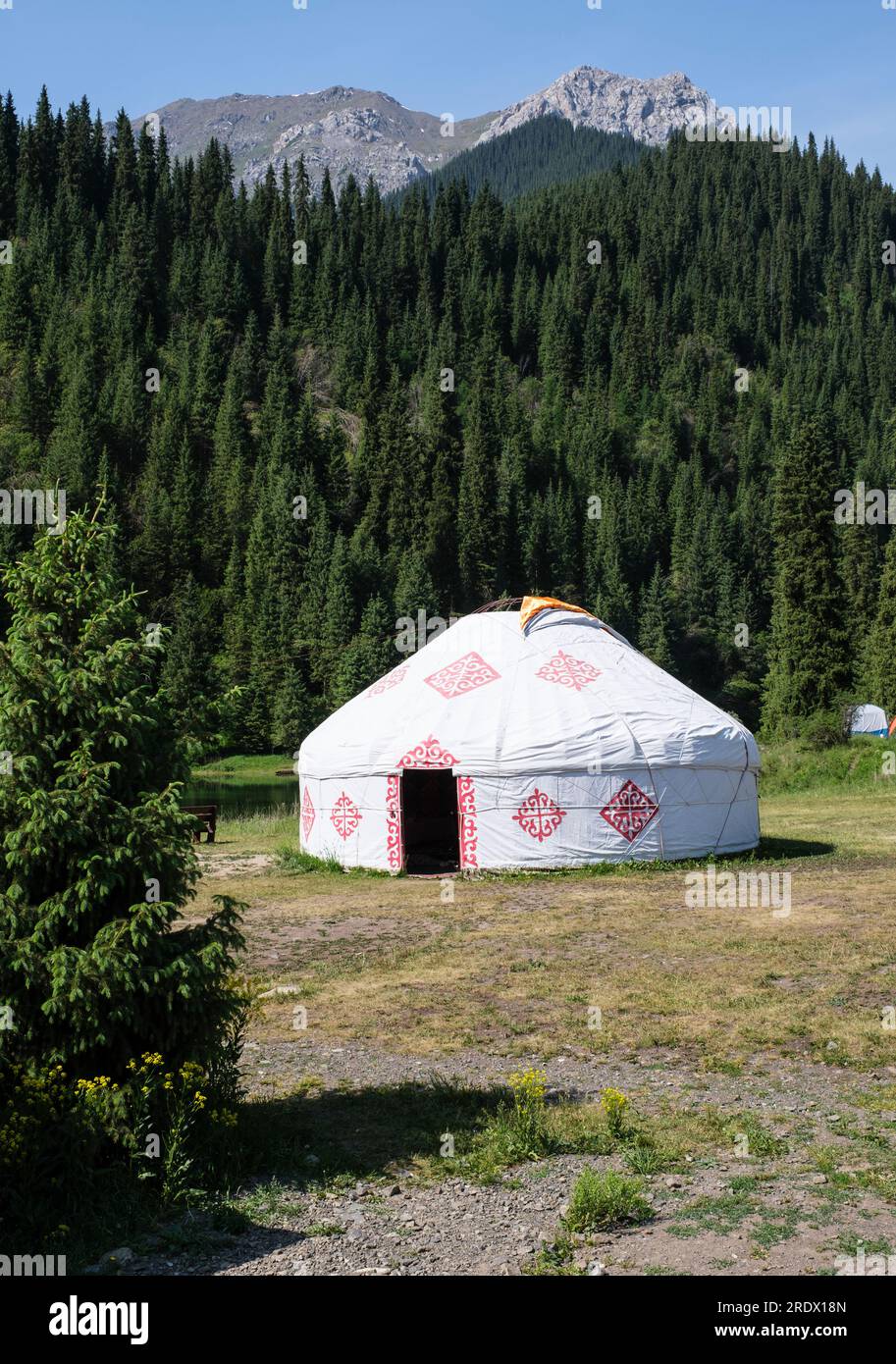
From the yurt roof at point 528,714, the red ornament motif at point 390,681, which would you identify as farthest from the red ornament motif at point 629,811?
the red ornament motif at point 390,681

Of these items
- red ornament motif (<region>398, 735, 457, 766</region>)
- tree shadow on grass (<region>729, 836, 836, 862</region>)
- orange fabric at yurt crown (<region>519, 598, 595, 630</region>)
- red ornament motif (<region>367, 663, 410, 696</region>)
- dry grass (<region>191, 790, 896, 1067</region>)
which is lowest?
tree shadow on grass (<region>729, 836, 836, 862</region>)

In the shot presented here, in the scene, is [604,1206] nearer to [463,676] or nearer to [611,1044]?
[611,1044]

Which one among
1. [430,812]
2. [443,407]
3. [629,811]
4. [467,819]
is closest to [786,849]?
[629,811]

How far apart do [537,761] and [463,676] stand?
113 inches

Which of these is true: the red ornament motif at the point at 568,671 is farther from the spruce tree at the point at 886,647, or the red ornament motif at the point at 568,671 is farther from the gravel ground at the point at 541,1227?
the spruce tree at the point at 886,647

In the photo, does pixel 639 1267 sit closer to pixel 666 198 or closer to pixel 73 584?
pixel 73 584

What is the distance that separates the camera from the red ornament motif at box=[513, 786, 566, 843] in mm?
18562

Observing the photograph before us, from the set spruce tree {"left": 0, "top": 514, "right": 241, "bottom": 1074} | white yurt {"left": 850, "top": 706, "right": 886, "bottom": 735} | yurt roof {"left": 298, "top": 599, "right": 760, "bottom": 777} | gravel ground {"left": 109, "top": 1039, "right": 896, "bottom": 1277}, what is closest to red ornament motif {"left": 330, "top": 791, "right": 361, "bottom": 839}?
yurt roof {"left": 298, "top": 599, "right": 760, "bottom": 777}

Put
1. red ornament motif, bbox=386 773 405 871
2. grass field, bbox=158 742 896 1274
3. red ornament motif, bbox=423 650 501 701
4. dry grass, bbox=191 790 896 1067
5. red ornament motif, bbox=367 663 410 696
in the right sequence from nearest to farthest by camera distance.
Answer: grass field, bbox=158 742 896 1274 → dry grass, bbox=191 790 896 1067 → red ornament motif, bbox=386 773 405 871 → red ornament motif, bbox=423 650 501 701 → red ornament motif, bbox=367 663 410 696

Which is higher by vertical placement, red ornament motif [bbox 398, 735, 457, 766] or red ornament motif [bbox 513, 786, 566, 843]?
red ornament motif [bbox 398, 735, 457, 766]

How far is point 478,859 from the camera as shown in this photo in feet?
62.5

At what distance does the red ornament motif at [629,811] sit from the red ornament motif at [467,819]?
82.0 inches

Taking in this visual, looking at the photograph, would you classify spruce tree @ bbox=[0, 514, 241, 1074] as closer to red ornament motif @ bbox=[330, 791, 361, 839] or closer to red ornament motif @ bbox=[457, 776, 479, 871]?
red ornament motif @ bbox=[457, 776, 479, 871]

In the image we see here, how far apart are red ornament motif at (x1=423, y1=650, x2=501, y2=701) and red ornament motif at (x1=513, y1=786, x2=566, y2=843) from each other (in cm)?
246
